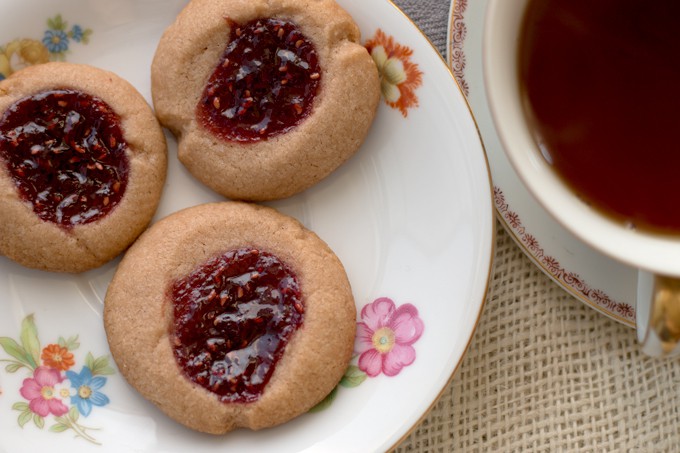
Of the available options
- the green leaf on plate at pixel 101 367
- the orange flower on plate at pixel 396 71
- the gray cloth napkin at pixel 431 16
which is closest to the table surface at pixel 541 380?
the gray cloth napkin at pixel 431 16

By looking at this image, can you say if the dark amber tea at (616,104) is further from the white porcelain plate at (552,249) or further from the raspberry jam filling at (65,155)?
the raspberry jam filling at (65,155)

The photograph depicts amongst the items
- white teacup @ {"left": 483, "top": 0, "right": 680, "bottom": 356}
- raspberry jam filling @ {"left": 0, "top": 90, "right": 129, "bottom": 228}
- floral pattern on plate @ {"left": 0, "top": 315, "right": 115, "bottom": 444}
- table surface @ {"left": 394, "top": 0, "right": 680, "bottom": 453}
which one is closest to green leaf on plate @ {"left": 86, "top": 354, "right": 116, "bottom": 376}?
floral pattern on plate @ {"left": 0, "top": 315, "right": 115, "bottom": 444}

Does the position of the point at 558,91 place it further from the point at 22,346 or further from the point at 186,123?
the point at 22,346

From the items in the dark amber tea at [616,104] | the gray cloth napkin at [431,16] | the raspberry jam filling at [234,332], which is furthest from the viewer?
the gray cloth napkin at [431,16]

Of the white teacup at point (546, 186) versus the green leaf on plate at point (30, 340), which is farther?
the green leaf on plate at point (30, 340)

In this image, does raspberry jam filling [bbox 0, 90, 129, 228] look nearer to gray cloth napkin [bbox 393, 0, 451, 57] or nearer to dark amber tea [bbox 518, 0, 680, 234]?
gray cloth napkin [bbox 393, 0, 451, 57]

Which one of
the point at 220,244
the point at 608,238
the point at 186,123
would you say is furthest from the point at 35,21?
the point at 608,238

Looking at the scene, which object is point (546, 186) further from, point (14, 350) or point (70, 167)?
point (14, 350)
